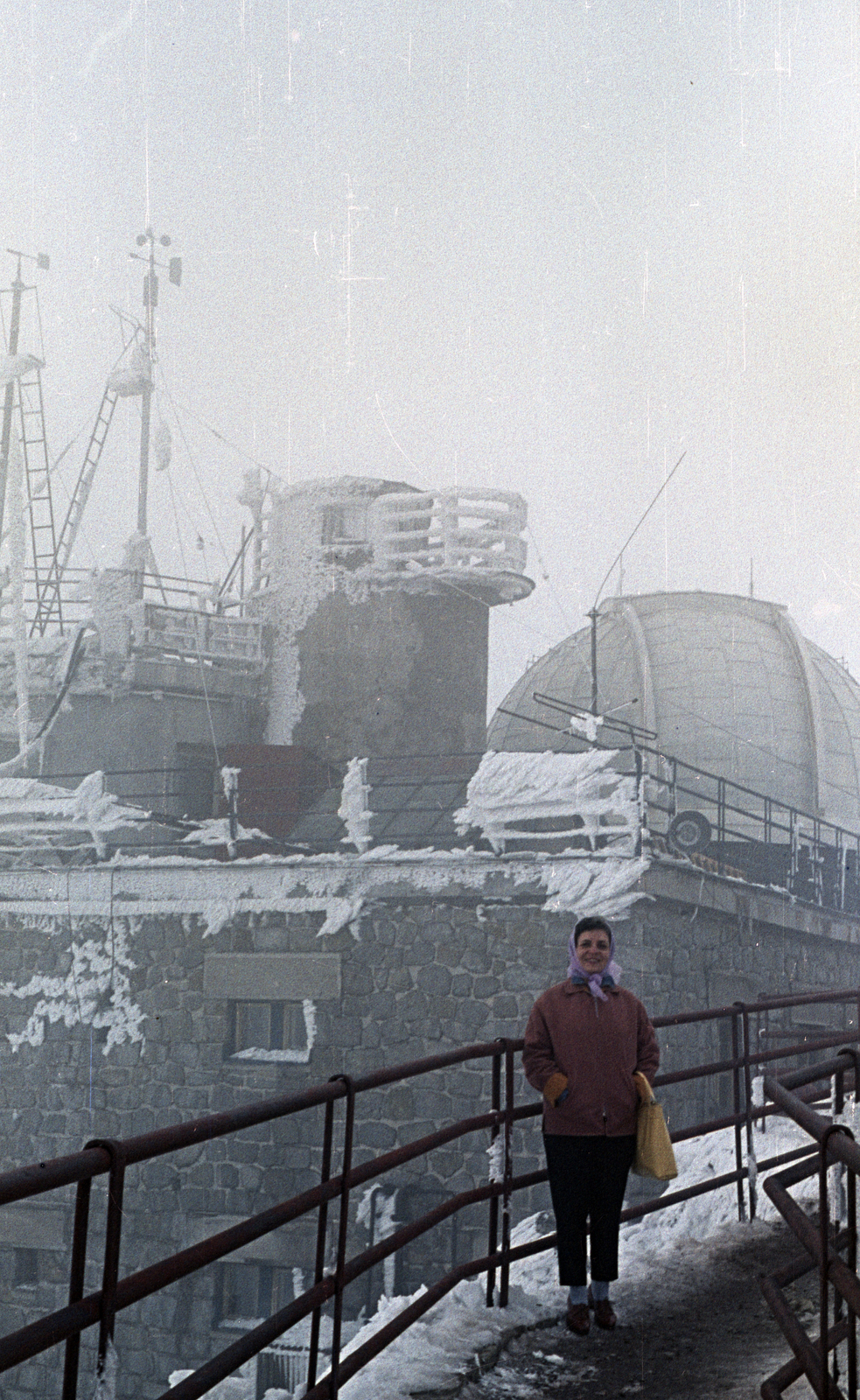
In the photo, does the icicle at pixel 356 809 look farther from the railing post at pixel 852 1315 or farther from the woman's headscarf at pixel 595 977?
the railing post at pixel 852 1315

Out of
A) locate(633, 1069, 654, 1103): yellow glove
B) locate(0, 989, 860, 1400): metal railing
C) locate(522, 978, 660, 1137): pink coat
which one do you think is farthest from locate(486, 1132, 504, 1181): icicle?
locate(633, 1069, 654, 1103): yellow glove

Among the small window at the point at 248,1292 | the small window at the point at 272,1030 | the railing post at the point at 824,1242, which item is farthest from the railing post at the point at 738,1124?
the small window at the point at 248,1292

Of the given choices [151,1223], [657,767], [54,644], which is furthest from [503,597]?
[151,1223]

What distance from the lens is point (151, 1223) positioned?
16.7 m

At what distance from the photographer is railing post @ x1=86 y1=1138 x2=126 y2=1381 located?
2867 millimetres

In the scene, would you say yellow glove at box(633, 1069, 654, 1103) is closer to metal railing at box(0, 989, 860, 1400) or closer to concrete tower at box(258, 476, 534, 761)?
metal railing at box(0, 989, 860, 1400)

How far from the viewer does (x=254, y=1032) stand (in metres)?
17.0

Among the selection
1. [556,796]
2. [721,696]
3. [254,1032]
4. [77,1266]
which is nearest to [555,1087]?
[77,1266]

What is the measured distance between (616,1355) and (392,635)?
72.1 feet

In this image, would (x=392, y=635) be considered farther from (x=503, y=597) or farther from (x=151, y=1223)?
(x=151, y=1223)

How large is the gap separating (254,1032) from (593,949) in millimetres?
12711

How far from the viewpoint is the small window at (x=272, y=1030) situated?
1650cm

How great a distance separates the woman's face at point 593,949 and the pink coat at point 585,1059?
3.7 inches

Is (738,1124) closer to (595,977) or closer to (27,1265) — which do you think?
(595,977)
